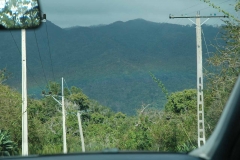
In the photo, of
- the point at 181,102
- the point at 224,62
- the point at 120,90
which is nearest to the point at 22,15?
the point at 224,62

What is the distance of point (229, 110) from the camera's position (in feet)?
5.26

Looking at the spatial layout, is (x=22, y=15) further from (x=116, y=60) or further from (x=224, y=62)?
(x=116, y=60)


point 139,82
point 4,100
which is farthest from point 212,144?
point 139,82

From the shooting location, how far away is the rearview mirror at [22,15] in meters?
5.51

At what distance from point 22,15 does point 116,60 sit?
126 m

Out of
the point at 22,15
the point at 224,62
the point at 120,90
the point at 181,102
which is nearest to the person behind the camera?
the point at 22,15

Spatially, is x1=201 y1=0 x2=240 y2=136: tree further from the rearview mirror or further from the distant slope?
the distant slope

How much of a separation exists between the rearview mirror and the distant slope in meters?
96.0

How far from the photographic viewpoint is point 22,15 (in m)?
6.10

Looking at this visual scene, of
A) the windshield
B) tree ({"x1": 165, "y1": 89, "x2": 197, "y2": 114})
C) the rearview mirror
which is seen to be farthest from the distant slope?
the rearview mirror

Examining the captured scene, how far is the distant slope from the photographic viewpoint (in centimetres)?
11575

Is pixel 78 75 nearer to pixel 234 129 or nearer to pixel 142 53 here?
pixel 142 53

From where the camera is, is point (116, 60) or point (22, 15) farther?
point (116, 60)

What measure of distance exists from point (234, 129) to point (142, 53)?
149517 mm
